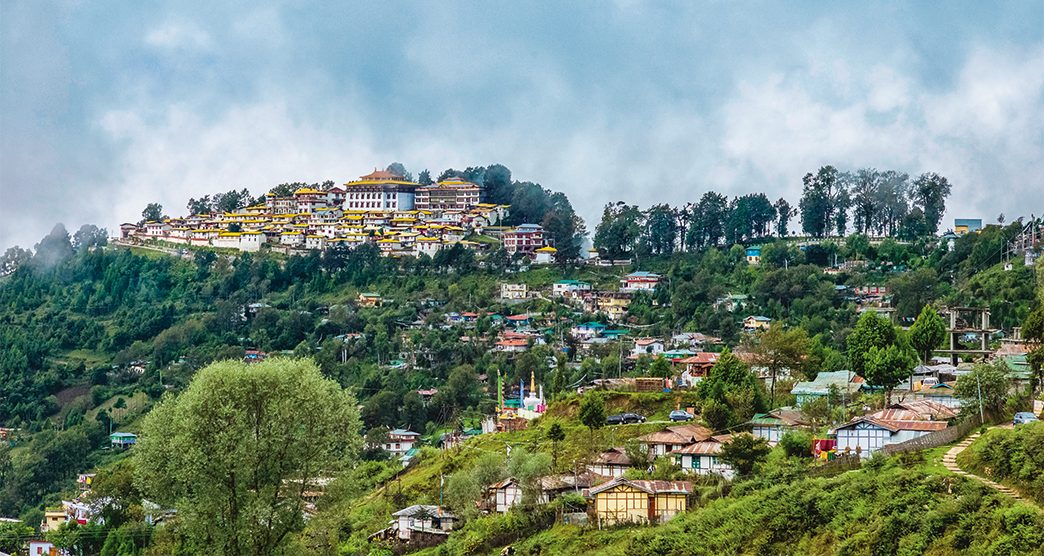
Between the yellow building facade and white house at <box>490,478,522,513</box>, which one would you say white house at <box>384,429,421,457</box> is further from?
the yellow building facade

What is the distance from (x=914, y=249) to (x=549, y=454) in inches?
1462

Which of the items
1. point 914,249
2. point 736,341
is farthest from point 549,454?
point 914,249

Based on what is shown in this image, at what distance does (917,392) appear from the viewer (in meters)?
37.5

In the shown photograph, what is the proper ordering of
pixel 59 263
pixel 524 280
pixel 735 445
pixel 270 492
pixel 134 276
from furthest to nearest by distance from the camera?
pixel 59 263
pixel 134 276
pixel 524 280
pixel 735 445
pixel 270 492

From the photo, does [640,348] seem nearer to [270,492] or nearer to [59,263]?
[270,492]

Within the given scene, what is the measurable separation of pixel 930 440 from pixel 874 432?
2177 mm

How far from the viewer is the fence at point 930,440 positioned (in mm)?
29188

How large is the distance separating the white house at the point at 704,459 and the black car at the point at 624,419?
6511mm

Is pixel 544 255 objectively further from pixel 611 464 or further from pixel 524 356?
pixel 611 464

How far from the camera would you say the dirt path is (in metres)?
23.6

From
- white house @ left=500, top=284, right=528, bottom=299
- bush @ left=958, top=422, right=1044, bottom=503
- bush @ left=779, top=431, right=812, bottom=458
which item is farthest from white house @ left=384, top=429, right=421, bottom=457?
bush @ left=958, top=422, right=1044, bottom=503

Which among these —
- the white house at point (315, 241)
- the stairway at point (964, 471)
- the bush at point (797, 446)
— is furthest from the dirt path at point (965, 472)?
the white house at point (315, 241)

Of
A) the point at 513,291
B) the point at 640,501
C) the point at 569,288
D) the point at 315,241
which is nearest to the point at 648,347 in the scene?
the point at 569,288

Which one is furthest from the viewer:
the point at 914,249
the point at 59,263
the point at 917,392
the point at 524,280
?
the point at 59,263
